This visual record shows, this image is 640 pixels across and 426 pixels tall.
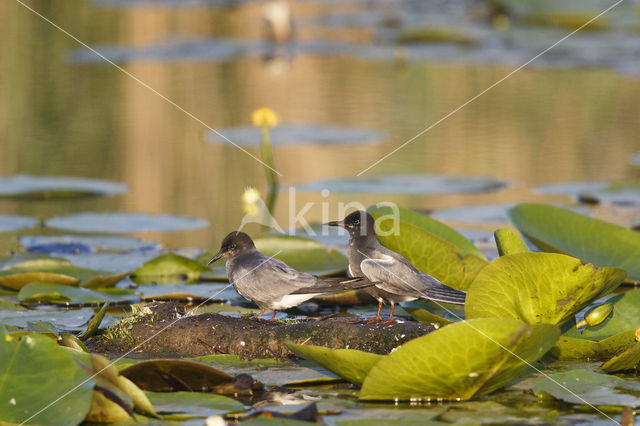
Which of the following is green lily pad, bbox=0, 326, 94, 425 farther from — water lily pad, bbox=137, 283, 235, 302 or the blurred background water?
the blurred background water

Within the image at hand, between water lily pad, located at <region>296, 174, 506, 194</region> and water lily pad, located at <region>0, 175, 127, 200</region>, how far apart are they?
5.70 feet

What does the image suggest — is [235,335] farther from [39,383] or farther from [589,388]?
[589,388]

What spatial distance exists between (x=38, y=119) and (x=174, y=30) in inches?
319

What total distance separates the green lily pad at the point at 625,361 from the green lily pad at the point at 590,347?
12cm

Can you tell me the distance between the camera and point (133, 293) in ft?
17.9

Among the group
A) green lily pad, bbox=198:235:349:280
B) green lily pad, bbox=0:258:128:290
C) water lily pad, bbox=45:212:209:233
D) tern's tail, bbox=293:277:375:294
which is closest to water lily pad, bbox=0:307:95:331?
green lily pad, bbox=0:258:128:290

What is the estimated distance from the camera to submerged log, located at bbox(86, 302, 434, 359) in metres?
4.23

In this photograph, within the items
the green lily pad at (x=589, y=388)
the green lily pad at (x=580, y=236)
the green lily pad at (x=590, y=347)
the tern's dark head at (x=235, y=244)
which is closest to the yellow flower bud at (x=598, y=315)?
the green lily pad at (x=590, y=347)

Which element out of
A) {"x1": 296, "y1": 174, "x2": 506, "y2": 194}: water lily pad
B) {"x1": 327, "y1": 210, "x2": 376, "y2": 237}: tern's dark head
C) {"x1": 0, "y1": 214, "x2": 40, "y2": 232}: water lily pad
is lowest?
{"x1": 0, "y1": 214, "x2": 40, "y2": 232}: water lily pad

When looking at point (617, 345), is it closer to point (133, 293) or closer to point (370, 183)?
point (133, 293)

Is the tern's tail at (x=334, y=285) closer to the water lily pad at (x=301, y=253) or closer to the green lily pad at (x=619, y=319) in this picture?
the green lily pad at (x=619, y=319)

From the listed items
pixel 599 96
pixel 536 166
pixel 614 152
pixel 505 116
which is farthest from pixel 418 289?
pixel 599 96

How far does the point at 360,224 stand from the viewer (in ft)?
15.3

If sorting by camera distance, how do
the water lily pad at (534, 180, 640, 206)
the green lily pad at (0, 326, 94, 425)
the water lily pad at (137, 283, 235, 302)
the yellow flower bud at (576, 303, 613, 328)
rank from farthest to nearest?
the water lily pad at (534, 180, 640, 206) → the water lily pad at (137, 283, 235, 302) → the yellow flower bud at (576, 303, 613, 328) → the green lily pad at (0, 326, 94, 425)
